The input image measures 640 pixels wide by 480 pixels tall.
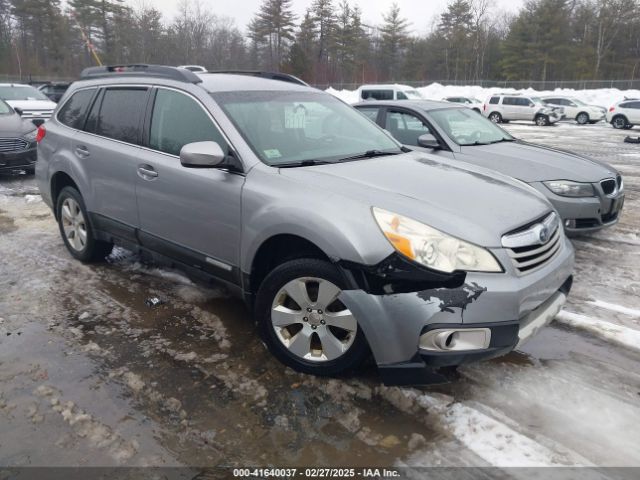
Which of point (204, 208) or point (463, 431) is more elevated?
point (204, 208)

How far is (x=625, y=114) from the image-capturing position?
931 inches

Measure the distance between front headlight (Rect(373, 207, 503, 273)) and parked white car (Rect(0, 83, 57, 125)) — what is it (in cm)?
1429

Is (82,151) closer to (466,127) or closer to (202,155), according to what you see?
(202,155)

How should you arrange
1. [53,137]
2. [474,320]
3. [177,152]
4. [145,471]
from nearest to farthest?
1. [145,471]
2. [474,320]
3. [177,152]
4. [53,137]

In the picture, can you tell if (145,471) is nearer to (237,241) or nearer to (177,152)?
(237,241)

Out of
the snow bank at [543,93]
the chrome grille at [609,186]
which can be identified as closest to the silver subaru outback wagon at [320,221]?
the chrome grille at [609,186]

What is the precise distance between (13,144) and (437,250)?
9.43 meters

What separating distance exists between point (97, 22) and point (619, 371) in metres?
66.2

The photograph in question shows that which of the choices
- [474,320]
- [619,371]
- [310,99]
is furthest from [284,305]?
[619,371]

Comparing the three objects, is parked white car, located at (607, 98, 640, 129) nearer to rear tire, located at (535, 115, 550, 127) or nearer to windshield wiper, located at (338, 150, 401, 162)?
rear tire, located at (535, 115, 550, 127)

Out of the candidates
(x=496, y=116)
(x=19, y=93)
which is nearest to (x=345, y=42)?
(x=496, y=116)

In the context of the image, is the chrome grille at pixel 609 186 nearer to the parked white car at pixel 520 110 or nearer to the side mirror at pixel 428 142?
the side mirror at pixel 428 142

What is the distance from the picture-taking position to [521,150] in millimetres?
6109

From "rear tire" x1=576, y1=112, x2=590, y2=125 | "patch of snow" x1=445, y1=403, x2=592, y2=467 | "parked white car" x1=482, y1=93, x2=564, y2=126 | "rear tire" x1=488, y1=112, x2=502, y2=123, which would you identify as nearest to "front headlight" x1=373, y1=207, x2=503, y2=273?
"patch of snow" x1=445, y1=403, x2=592, y2=467
